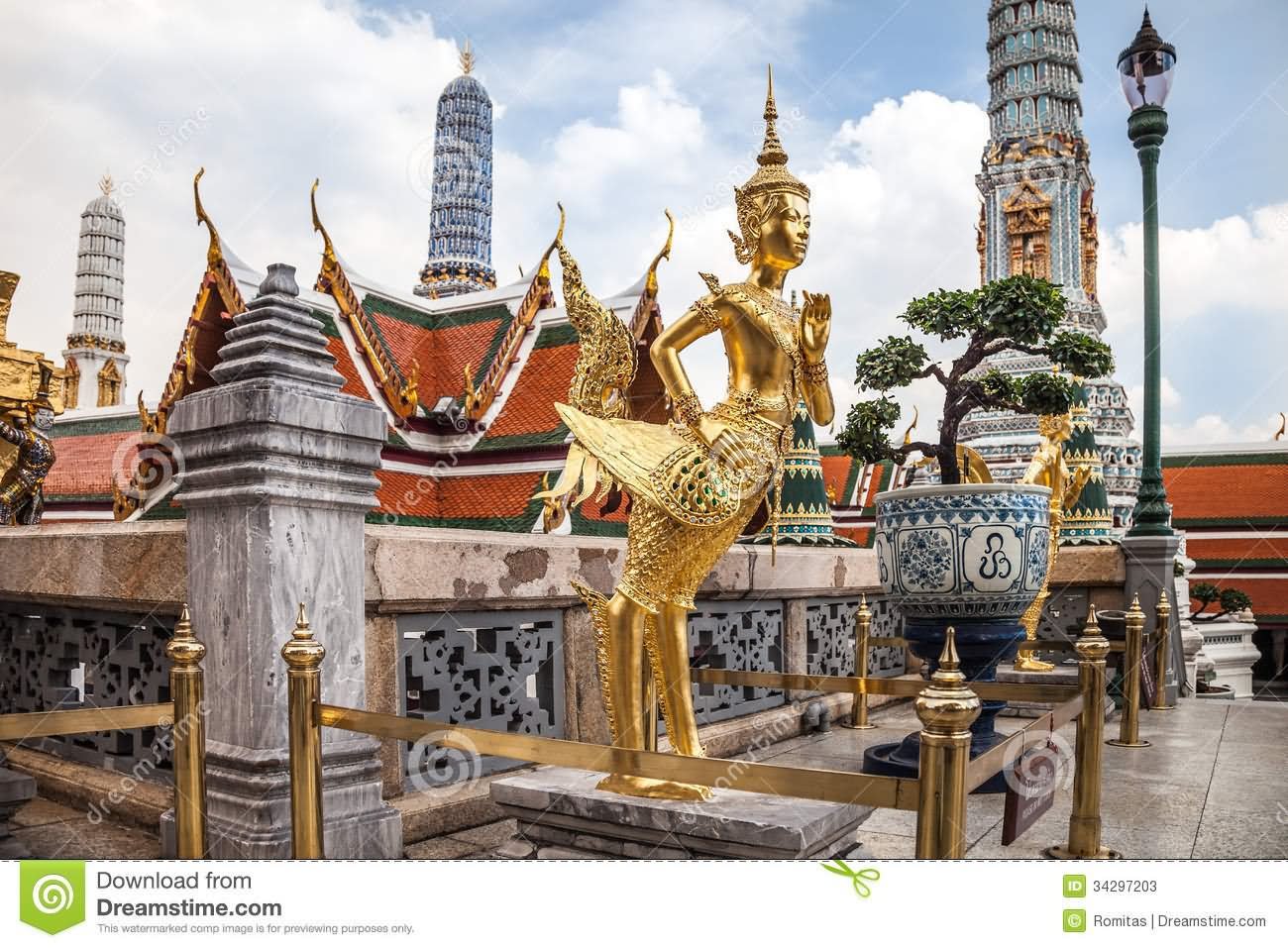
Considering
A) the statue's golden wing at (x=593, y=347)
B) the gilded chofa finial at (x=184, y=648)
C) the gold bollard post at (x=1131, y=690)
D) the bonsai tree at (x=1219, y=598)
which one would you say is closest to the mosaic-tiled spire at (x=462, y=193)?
the bonsai tree at (x=1219, y=598)

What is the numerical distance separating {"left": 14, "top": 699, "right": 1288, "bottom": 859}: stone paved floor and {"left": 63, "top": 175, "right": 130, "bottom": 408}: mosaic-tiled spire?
22.4 meters

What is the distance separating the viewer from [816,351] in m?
2.47

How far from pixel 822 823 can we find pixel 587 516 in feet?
17.8

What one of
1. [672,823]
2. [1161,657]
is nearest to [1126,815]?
[672,823]

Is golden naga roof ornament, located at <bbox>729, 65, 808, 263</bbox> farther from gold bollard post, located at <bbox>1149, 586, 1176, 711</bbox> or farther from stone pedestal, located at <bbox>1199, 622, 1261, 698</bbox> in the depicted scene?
stone pedestal, located at <bbox>1199, 622, 1261, 698</bbox>

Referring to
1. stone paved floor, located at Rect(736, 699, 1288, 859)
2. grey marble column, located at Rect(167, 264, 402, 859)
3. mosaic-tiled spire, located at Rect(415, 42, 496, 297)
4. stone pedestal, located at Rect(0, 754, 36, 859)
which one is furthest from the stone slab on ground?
mosaic-tiled spire, located at Rect(415, 42, 496, 297)

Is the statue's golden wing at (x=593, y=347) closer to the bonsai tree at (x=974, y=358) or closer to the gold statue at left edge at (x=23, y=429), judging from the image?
the bonsai tree at (x=974, y=358)

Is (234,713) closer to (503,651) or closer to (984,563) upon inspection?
(503,651)

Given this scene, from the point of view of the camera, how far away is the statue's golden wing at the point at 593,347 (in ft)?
8.36

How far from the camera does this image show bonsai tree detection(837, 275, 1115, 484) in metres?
3.98

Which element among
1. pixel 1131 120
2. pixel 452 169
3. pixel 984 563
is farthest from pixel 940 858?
pixel 452 169

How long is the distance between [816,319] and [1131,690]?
3.29 m

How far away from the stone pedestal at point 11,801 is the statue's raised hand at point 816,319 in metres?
2.44

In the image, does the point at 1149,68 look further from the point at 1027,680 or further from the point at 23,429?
the point at 23,429
